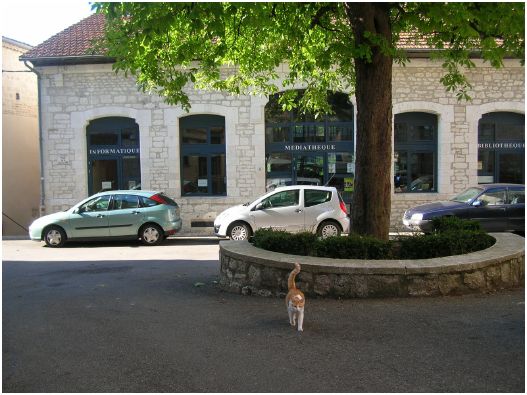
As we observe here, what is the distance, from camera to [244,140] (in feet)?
58.2

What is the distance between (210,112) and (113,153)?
3756 millimetres

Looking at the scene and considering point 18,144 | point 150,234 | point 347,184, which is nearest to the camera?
point 150,234

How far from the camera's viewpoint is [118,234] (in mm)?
14750

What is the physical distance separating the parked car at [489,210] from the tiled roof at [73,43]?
5.43m

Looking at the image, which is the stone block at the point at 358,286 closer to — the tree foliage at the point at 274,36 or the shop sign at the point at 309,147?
the tree foliage at the point at 274,36

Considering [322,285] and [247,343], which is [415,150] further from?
[247,343]

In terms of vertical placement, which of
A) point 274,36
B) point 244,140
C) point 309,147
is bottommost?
point 309,147

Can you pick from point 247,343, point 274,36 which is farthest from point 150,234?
point 247,343

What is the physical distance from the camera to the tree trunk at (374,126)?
789 cm

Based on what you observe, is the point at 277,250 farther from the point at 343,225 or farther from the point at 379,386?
the point at 343,225

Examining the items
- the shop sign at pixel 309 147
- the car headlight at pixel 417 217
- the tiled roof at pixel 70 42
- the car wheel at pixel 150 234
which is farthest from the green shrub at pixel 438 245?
the tiled roof at pixel 70 42

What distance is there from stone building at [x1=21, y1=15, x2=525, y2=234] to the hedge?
10099mm

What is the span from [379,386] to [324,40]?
23.7ft

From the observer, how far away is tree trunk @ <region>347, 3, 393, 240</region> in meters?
7.89
